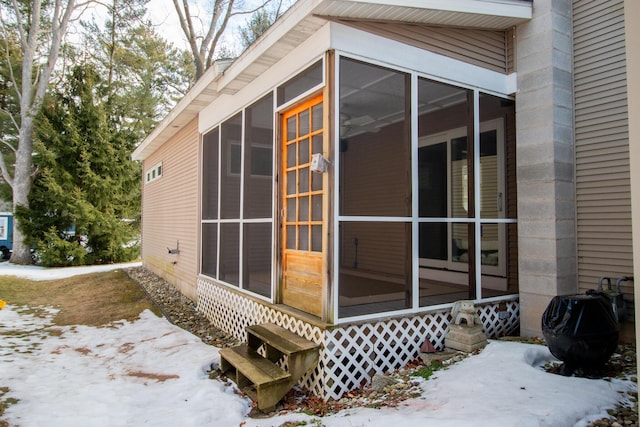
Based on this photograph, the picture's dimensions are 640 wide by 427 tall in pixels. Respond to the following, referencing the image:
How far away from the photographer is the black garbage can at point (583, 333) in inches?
114

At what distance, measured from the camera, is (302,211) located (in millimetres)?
3826

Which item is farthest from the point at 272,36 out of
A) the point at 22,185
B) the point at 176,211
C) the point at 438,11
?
the point at 22,185

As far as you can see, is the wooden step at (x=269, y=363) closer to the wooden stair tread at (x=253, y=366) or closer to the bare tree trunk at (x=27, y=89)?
the wooden stair tread at (x=253, y=366)

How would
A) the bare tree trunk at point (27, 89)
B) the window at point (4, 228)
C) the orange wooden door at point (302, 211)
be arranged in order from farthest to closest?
the window at point (4, 228)
the bare tree trunk at point (27, 89)
the orange wooden door at point (302, 211)

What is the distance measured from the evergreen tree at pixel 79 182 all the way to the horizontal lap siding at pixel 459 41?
13.2m

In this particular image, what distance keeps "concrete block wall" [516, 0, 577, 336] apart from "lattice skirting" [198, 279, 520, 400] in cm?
41

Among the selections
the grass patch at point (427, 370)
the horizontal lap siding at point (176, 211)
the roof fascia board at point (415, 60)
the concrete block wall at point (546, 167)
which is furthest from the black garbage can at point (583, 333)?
the horizontal lap siding at point (176, 211)

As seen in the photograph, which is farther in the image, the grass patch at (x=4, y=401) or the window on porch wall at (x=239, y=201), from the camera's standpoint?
the window on porch wall at (x=239, y=201)

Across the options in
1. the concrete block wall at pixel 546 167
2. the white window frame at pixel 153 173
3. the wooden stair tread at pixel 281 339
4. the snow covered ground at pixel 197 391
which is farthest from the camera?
the white window frame at pixel 153 173

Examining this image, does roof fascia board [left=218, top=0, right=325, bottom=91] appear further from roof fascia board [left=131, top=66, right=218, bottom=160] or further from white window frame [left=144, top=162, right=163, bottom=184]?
white window frame [left=144, top=162, right=163, bottom=184]

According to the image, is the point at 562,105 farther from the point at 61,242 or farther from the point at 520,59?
the point at 61,242

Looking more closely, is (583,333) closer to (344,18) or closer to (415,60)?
(415,60)

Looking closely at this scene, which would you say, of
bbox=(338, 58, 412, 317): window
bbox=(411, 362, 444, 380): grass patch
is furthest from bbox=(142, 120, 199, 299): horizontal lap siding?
bbox=(411, 362, 444, 380): grass patch

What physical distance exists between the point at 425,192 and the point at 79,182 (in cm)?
1266
